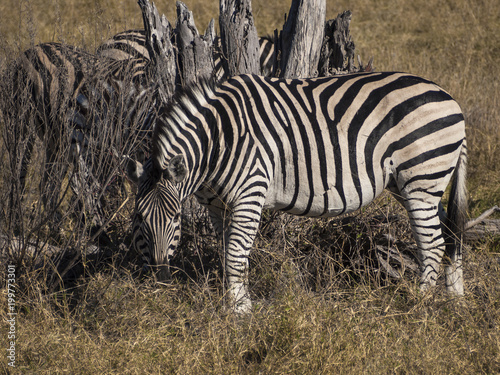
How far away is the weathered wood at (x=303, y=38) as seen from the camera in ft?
17.8

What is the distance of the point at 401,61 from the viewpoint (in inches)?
467

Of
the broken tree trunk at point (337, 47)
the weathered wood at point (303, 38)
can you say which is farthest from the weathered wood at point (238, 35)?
the broken tree trunk at point (337, 47)

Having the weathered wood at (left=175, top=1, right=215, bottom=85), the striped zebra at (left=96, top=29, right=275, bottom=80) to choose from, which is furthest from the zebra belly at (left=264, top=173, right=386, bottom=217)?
the striped zebra at (left=96, top=29, right=275, bottom=80)

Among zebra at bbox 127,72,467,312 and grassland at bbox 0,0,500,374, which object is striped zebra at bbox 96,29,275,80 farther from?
zebra at bbox 127,72,467,312

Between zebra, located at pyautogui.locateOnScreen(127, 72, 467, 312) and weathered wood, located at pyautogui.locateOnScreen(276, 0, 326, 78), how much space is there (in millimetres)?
906

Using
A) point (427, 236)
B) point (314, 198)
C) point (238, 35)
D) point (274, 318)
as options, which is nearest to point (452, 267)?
point (427, 236)

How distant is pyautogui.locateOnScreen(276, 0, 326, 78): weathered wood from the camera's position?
17.8 ft

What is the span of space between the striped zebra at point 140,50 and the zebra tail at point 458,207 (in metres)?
2.39

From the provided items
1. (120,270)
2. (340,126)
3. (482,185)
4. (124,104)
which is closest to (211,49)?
(124,104)

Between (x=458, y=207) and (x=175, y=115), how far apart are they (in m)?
2.53

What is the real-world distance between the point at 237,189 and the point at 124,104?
1.39 metres

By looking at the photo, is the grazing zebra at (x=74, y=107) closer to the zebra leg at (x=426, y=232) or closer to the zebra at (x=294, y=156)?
the zebra at (x=294, y=156)

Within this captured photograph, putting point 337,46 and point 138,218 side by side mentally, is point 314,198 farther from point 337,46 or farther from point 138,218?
point 337,46

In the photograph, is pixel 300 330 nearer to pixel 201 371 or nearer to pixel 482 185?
pixel 201 371
